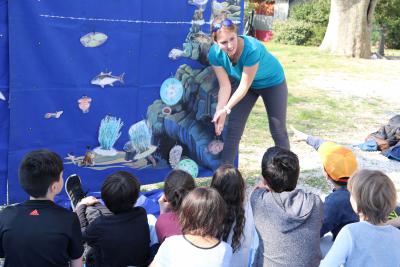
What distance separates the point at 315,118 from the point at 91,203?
560 centimetres

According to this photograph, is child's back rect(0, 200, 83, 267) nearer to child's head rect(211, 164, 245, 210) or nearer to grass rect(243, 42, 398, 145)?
child's head rect(211, 164, 245, 210)

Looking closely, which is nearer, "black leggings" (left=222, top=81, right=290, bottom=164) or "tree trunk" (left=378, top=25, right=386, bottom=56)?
"black leggings" (left=222, top=81, right=290, bottom=164)

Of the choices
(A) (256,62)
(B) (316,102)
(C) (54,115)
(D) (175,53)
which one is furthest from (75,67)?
(B) (316,102)

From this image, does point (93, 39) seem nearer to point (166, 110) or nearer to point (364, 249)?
point (166, 110)

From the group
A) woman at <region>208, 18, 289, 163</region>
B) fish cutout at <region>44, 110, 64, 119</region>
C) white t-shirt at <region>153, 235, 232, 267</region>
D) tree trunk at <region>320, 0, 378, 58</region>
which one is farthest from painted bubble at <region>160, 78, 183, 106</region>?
tree trunk at <region>320, 0, 378, 58</region>

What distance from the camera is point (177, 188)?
107 inches

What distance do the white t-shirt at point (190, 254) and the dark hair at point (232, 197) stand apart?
349 millimetres

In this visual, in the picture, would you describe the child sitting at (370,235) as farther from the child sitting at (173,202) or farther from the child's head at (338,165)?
the child sitting at (173,202)

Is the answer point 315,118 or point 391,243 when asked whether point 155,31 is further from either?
point 315,118

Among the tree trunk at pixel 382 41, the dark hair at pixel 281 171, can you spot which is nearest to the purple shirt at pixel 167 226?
the dark hair at pixel 281 171

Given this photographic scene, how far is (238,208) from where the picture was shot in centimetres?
265

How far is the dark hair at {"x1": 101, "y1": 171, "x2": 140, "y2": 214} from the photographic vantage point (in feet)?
8.39

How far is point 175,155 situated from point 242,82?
981 mm

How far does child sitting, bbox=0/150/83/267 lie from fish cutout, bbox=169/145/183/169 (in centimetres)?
210
